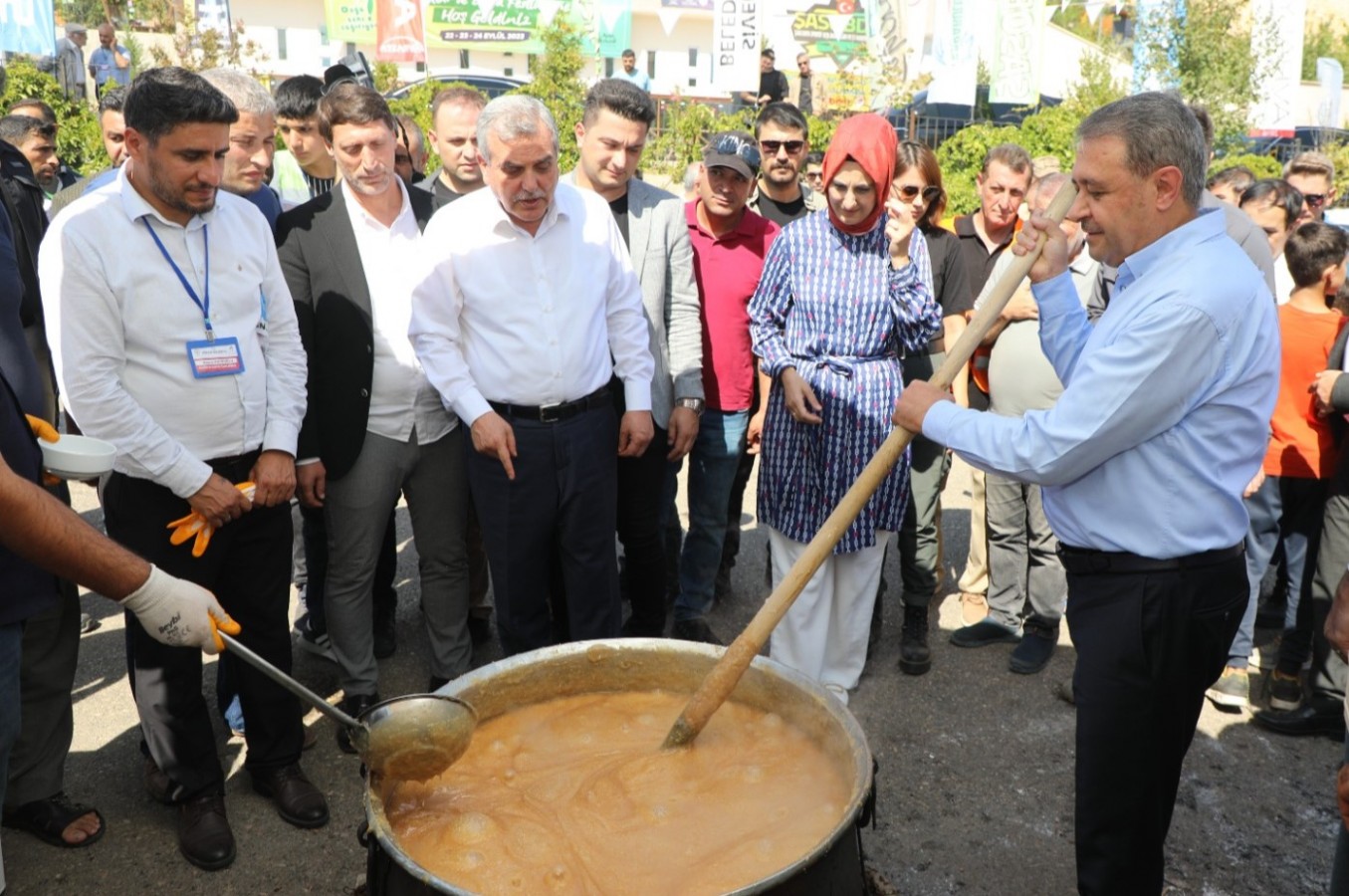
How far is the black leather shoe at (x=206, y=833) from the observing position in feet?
10.4

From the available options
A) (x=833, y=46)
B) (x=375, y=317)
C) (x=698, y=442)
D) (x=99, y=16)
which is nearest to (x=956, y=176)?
(x=698, y=442)

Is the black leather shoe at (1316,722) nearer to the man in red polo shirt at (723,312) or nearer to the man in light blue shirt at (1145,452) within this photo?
the man in light blue shirt at (1145,452)

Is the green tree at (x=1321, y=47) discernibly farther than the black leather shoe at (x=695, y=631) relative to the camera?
Yes

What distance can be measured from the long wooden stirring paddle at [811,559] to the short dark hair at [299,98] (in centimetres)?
386

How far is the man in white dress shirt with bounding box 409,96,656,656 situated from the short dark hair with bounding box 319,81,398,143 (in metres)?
0.41

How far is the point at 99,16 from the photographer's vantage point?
37.2 m

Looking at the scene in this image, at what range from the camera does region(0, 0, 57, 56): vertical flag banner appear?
1178 cm

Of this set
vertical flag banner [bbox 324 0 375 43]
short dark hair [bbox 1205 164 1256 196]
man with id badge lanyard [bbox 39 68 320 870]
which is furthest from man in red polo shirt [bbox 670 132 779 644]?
vertical flag banner [bbox 324 0 375 43]

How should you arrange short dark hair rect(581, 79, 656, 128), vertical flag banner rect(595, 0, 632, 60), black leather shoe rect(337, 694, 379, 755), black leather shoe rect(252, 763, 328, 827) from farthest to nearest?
vertical flag banner rect(595, 0, 632, 60), short dark hair rect(581, 79, 656, 128), black leather shoe rect(337, 694, 379, 755), black leather shoe rect(252, 763, 328, 827)

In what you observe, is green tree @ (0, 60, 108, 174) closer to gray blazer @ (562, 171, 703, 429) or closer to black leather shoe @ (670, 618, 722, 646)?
gray blazer @ (562, 171, 703, 429)

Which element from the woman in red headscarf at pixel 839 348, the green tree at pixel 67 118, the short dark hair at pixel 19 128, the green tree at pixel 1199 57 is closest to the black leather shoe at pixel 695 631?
the woman in red headscarf at pixel 839 348

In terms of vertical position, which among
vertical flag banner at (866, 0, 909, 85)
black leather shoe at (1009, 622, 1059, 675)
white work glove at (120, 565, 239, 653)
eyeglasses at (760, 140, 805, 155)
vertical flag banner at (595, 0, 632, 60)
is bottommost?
black leather shoe at (1009, 622, 1059, 675)

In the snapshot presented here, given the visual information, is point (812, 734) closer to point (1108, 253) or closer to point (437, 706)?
point (437, 706)

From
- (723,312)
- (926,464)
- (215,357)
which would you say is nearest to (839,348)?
(723,312)
